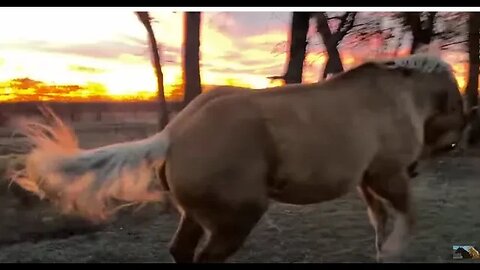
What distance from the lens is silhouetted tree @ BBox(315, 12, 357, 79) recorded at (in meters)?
2.49

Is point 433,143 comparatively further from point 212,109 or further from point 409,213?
point 212,109

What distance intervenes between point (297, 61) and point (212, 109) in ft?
1.39

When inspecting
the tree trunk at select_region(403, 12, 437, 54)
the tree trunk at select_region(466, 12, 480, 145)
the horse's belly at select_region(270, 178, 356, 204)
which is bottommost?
the horse's belly at select_region(270, 178, 356, 204)

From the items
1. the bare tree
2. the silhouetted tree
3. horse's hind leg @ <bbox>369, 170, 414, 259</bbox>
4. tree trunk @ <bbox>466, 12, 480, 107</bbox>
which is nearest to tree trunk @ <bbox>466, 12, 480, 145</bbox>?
tree trunk @ <bbox>466, 12, 480, 107</bbox>

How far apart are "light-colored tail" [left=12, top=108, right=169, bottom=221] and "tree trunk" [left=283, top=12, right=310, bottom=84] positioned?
56 centimetres

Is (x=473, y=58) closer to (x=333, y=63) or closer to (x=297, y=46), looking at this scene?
(x=333, y=63)

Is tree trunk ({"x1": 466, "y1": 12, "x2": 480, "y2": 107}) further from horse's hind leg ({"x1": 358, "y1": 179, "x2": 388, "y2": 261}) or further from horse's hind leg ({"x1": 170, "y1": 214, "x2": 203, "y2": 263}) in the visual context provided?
horse's hind leg ({"x1": 170, "y1": 214, "x2": 203, "y2": 263})

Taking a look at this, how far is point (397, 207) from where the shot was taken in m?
2.39

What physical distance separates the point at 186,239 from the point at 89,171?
0.43m

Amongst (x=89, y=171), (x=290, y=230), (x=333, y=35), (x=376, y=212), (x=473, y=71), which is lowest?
(x=290, y=230)

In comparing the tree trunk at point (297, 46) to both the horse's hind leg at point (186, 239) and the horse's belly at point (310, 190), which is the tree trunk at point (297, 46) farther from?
the horse's hind leg at point (186, 239)

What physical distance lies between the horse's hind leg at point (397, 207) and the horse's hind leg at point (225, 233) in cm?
49

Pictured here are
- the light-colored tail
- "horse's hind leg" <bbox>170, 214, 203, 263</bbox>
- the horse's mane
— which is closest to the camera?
the light-colored tail

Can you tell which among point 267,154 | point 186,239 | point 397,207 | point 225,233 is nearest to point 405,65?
point 397,207
